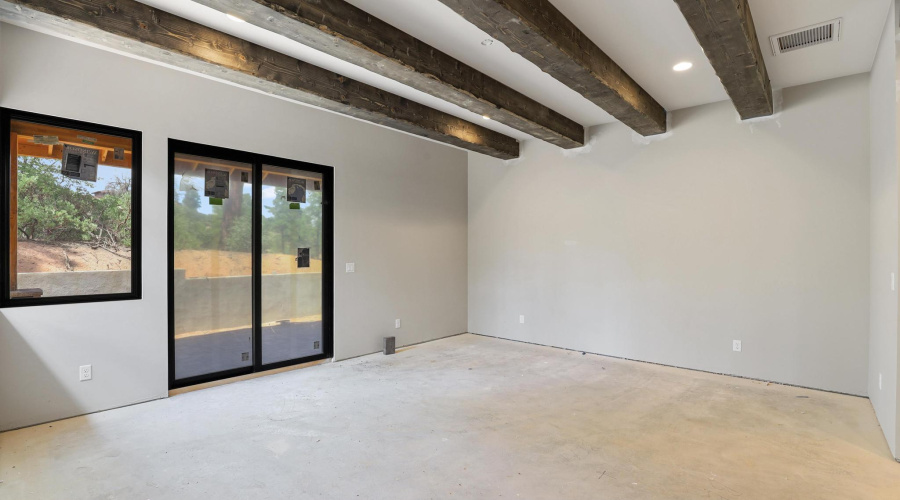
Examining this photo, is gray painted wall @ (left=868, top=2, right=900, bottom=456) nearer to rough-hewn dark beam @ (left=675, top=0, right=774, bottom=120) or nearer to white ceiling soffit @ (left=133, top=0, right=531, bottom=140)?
rough-hewn dark beam @ (left=675, top=0, right=774, bottom=120)

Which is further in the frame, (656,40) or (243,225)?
(243,225)

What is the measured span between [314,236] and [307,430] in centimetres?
237

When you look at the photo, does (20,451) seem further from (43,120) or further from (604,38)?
(604,38)

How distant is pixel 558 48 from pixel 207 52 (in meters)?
2.41

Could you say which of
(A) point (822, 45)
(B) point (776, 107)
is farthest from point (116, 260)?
(B) point (776, 107)

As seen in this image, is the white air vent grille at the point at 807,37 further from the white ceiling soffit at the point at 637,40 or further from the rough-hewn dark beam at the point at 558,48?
the rough-hewn dark beam at the point at 558,48

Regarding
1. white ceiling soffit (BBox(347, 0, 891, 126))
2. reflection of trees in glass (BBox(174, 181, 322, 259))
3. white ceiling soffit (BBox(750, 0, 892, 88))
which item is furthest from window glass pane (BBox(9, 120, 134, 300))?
white ceiling soffit (BBox(750, 0, 892, 88))

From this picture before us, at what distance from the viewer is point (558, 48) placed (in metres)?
2.84

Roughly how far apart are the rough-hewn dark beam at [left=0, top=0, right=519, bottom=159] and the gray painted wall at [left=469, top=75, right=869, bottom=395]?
2.32m

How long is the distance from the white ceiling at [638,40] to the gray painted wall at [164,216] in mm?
1146

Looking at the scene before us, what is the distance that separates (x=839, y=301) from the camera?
3.89 m

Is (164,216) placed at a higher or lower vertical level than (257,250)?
higher

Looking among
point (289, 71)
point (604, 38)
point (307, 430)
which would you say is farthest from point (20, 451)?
point (604, 38)

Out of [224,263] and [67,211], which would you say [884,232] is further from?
[67,211]
